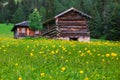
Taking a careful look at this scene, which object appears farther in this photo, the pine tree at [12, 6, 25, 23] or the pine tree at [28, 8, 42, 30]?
the pine tree at [12, 6, 25, 23]

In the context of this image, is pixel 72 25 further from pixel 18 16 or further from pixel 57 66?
pixel 18 16

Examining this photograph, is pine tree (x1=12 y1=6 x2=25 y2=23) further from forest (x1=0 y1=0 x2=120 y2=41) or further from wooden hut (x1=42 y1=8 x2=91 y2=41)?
wooden hut (x1=42 y1=8 x2=91 y2=41)

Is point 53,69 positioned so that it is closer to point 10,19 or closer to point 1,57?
point 1,57

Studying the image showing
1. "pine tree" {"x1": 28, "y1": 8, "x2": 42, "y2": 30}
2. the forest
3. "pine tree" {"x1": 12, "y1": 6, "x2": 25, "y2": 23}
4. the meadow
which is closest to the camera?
the meadow

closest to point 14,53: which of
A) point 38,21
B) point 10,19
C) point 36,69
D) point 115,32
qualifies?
point 36,69

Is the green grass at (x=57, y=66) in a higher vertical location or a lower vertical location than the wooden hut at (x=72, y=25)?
higher

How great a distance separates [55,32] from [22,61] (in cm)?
3489

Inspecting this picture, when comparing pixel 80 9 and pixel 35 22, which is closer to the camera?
pixel 35 22

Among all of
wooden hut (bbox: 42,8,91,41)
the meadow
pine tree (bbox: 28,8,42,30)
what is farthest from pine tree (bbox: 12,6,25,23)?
the meadow

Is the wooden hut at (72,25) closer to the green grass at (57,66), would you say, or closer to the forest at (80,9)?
the forest at (80,9)

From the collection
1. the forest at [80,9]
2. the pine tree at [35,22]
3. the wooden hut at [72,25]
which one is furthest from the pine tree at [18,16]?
the wooden hut at [72,25]

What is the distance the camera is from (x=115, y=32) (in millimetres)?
68125

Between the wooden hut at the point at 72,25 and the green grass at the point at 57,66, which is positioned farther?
the wooden hut at the point at 72,25

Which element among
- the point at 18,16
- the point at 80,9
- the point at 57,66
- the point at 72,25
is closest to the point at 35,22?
the point at 72,25
